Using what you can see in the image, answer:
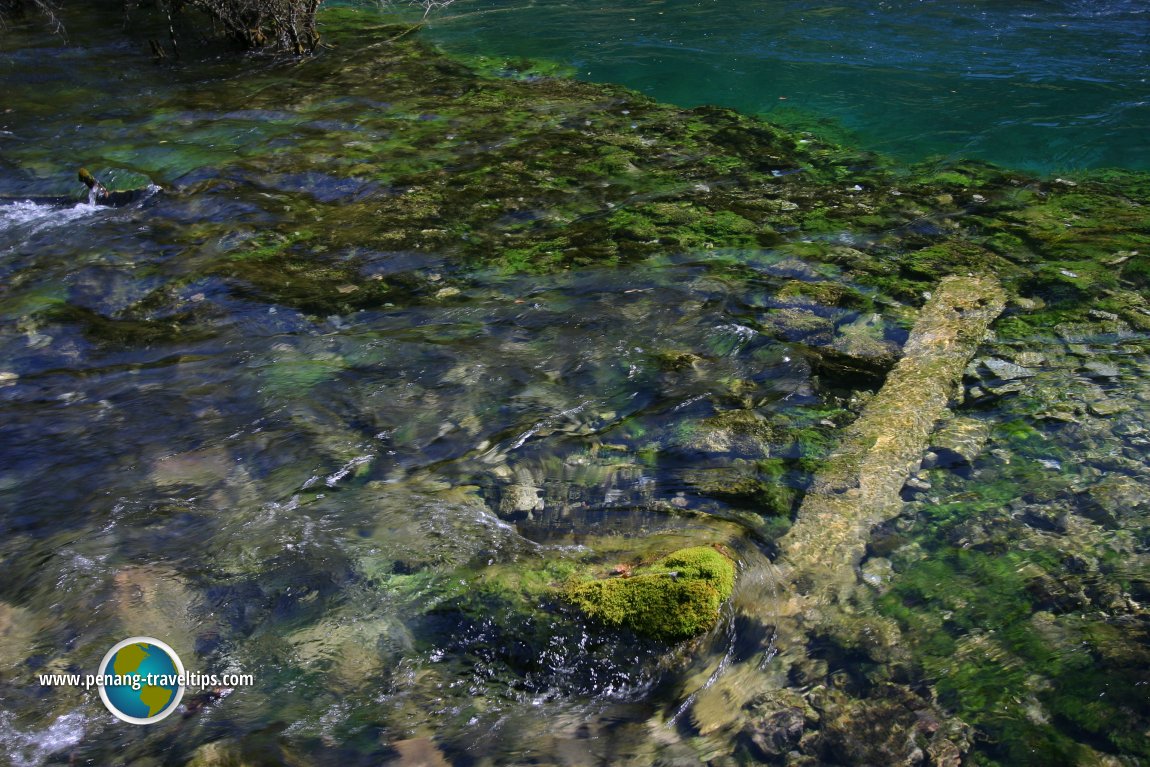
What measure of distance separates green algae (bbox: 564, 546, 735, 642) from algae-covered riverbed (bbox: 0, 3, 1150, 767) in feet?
0.04

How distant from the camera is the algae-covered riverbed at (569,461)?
2619 mm

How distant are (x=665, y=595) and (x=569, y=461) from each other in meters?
0.95

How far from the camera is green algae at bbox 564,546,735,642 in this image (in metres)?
2.83

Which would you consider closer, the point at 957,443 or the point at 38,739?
Result: the point at 38,739

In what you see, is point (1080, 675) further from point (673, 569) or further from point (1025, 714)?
point (673, 569)

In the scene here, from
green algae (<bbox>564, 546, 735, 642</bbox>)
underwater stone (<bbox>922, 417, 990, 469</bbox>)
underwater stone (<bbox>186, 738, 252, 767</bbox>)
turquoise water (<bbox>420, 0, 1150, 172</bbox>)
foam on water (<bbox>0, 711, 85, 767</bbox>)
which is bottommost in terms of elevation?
underwater stone (<bbox>186, 738, 252, 767</bbox>)

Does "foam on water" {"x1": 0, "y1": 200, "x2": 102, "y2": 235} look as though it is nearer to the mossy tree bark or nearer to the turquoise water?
the turquoise water

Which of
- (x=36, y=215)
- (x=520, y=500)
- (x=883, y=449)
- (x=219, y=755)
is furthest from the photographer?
(x=36, y=215)

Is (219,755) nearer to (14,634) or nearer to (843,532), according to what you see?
(14,634)

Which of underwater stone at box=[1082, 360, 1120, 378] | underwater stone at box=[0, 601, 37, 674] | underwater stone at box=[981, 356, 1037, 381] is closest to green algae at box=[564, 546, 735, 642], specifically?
underwater stone at box=[0, 601, 37, 674]

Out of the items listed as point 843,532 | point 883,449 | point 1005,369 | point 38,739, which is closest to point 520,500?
point 843,532

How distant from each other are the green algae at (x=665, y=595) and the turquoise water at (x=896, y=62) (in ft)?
17.7

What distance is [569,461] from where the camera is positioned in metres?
3.72

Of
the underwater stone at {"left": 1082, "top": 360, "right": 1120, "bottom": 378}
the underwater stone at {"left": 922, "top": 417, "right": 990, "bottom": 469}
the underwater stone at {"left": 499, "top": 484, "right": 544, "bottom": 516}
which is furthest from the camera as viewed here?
the underwater stone at {"left": 1082, "top": 360, "right": 1120, "bottom": 378}
